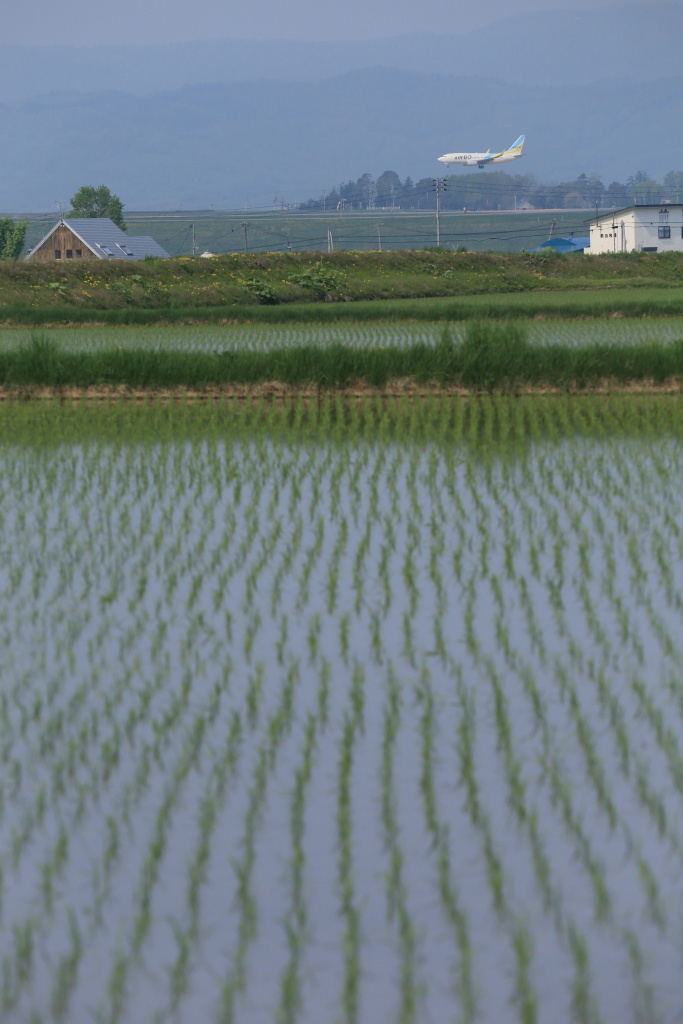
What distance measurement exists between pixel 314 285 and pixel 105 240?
26.9 m

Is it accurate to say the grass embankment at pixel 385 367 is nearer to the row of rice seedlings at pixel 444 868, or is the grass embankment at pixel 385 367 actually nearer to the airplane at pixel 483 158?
the row of rice seedlings at pixel 444 868

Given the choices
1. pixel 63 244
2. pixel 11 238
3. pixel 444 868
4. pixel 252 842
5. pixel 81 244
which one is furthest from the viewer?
pixel 11 238

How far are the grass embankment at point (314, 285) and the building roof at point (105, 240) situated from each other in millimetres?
21280

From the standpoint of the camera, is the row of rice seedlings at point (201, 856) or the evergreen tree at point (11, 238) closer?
Result: the row of rice seedlings at point (201, 856)

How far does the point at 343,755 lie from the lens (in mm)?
3078

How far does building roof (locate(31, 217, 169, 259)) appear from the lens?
5225 cm

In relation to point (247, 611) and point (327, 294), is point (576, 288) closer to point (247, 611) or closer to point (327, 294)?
point (327, 294)

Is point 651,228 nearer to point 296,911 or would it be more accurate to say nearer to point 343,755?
point 343,755

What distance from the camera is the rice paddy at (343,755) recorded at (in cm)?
216

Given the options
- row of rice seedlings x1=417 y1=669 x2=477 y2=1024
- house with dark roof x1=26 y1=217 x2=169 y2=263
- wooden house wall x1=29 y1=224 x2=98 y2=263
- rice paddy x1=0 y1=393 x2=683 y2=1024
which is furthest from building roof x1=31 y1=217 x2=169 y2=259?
row of rice seedlings x1=417 y1=669 x2=477 y2=1024

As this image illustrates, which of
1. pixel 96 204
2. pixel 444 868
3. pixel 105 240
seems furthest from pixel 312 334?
pixel 96 204

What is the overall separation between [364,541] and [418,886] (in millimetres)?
3095

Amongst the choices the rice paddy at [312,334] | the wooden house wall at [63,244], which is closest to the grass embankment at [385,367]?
the rice paddy at [312,334]

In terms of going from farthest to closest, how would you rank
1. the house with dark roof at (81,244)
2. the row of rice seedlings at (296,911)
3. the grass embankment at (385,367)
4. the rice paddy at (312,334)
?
the house with dark roof at (81,244) → the rice paddy at (312,334) → the grass embankment at (385,367) → the row of rice seedlings at (296,911)
